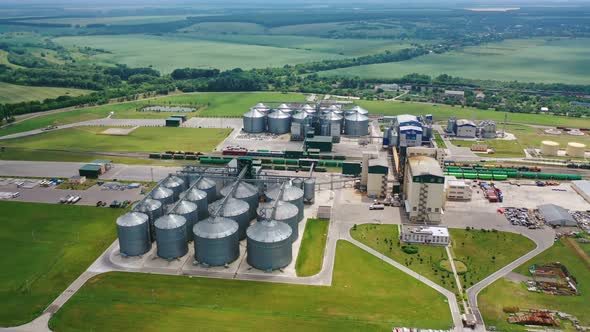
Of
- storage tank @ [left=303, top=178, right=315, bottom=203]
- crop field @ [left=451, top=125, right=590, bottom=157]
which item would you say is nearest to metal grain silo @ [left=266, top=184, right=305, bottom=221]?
storage tank @ [left=303, top=178, right=315, bottom=203]

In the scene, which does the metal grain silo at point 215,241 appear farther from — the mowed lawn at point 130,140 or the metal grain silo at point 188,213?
the mowed lawn at point 130,140

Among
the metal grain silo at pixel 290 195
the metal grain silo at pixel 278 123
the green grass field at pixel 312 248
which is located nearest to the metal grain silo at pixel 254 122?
the metal grain silo at pixel 278 123

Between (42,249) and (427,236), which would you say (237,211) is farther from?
(42,249)

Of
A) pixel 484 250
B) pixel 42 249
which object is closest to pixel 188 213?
pixel 42 249

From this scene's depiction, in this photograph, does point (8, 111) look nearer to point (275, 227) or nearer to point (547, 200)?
point (275, 227)

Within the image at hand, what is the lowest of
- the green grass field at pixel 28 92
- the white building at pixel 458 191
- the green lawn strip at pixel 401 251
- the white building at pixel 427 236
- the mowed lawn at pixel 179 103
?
the green lawn strip at pixel 401 251

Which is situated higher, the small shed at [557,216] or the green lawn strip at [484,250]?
the small shed at [557,216]
